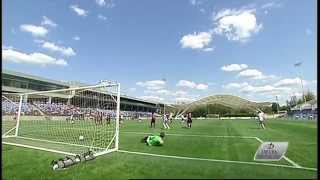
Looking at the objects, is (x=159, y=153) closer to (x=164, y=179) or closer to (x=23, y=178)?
(x=23, y=178)

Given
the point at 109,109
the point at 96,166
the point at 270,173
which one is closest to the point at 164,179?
the point at 270,173

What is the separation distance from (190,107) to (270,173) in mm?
141163

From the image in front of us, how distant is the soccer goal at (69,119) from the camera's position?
47.8 ft

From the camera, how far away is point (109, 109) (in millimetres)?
16078

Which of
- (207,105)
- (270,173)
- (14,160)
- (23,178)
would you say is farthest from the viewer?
(207,105)

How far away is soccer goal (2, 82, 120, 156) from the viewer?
14555mm

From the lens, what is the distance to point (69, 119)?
70.1 feet

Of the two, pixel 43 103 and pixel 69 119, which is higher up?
pixel 43 103

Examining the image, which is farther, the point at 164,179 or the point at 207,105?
the point at 207,105

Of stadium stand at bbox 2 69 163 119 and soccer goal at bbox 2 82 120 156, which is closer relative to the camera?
soccer goal at bbox 2 82 120 156

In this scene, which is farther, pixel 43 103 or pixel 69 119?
pixel 43 103

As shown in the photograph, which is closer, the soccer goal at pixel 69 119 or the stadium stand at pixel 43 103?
the soccer goal at pixel 69 119

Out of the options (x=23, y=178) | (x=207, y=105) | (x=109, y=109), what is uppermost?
(x=207, y=105)

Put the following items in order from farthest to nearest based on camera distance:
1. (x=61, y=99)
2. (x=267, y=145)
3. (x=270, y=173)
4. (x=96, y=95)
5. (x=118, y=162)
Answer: (x=61, y=99), (x=96, y=95), (x=118, y=162), (x=267, y=145), (x=270, y=173)
